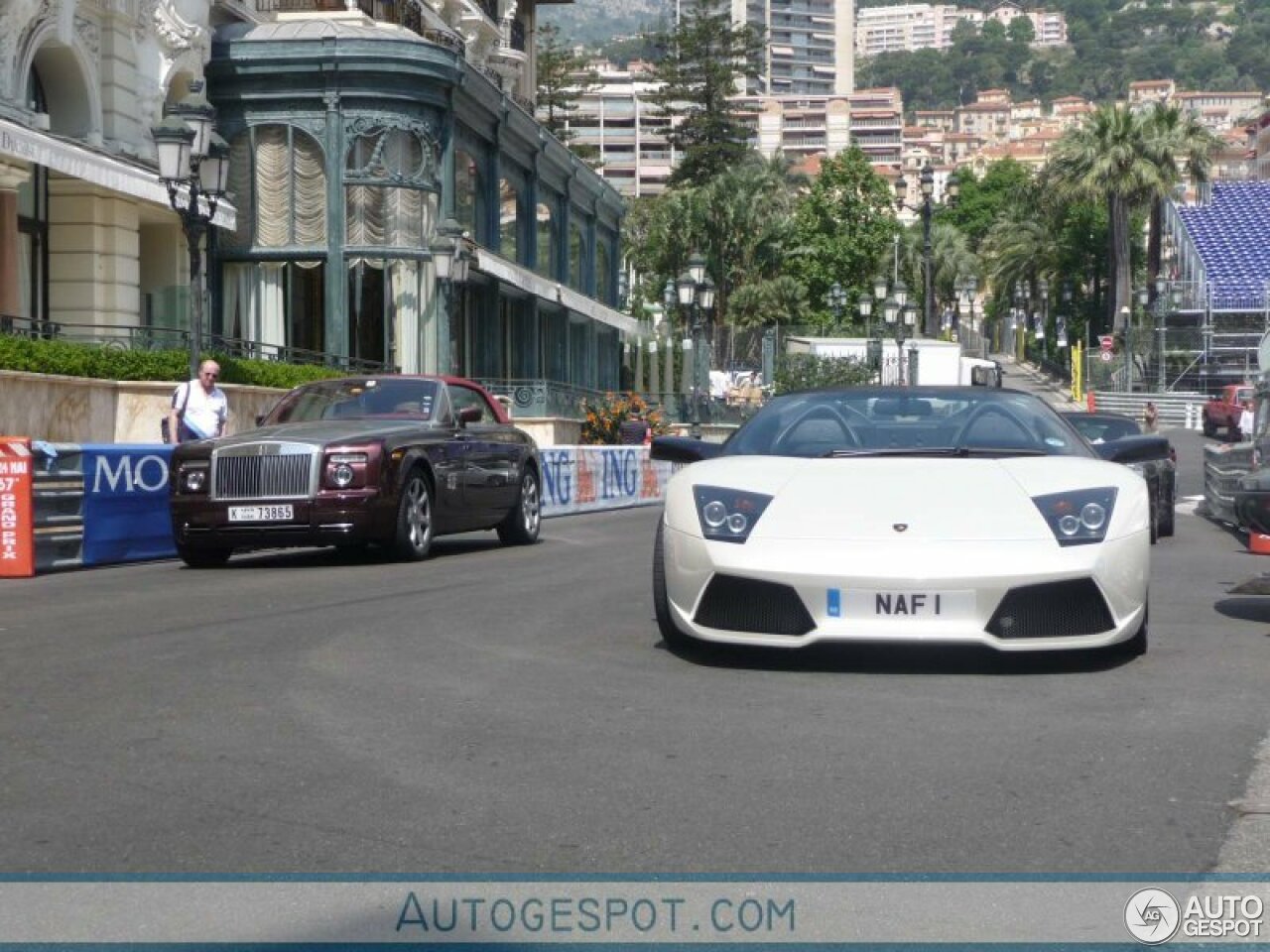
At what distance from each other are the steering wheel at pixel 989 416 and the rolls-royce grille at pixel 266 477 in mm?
6430

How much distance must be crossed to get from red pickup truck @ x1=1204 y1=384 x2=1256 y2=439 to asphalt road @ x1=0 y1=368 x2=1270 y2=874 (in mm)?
43687

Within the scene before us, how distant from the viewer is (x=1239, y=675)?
307 inches

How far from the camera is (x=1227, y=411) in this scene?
54.2m

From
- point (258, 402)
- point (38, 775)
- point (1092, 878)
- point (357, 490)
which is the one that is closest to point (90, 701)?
point (38, 775)

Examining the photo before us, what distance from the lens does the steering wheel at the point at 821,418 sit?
873cm

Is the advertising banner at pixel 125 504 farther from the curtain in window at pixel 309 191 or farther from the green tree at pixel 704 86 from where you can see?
the green tree at pixel 704 86

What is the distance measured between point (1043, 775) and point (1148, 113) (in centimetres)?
7685

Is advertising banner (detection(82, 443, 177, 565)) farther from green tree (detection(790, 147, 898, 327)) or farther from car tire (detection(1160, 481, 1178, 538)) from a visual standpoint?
green tree (detection(790, 147, 898, 327))

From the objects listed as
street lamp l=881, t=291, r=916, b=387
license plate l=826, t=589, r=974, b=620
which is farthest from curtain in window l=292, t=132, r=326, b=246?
license plate l=826, t=589, r=974, b=620

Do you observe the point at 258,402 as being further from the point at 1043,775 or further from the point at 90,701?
the point at 1043,775

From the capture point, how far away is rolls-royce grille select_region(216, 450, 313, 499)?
14.0m

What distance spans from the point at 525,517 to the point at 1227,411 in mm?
41285

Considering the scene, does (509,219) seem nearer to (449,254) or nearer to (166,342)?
(449,254)

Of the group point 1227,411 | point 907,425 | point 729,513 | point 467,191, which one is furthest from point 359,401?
point 1227,411
